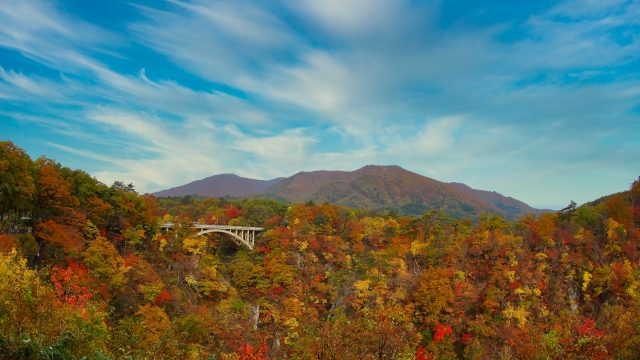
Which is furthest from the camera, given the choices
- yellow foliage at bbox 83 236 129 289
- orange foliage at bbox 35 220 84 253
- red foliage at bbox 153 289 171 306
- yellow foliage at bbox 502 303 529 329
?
yellow foliage at bbox 502 303 529 329

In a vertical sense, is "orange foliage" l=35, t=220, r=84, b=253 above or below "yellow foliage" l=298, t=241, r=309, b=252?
above

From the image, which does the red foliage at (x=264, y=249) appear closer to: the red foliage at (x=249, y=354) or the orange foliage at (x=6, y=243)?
the red foliage at (x=249, y=354)

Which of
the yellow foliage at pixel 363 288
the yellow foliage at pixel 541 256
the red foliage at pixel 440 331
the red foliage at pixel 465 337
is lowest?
the red foliage at pixel 465 337

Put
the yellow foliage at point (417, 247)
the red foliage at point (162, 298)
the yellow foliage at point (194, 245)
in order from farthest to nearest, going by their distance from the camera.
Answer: the yellow foliage at point (417, 247) → the yellow foliage at point (194, 245) → the red foliage at point (162, 298)

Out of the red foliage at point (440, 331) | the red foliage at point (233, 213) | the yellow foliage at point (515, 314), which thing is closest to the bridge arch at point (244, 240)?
the red foliage at point (233, 213)

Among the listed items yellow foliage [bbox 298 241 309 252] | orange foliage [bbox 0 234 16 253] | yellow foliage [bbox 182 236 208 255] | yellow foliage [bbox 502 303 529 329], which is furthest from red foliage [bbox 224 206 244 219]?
yellow foliage [bbox 502 303 529 329]

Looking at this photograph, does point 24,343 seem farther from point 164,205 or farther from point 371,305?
point 164,205

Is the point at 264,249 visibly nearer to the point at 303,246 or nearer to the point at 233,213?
the point at 303,246

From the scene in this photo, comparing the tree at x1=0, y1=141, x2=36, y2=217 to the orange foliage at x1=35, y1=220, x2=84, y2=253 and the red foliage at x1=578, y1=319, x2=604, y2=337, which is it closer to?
the orange foliage at x1=35, y1=220, x2=84, y2=253
